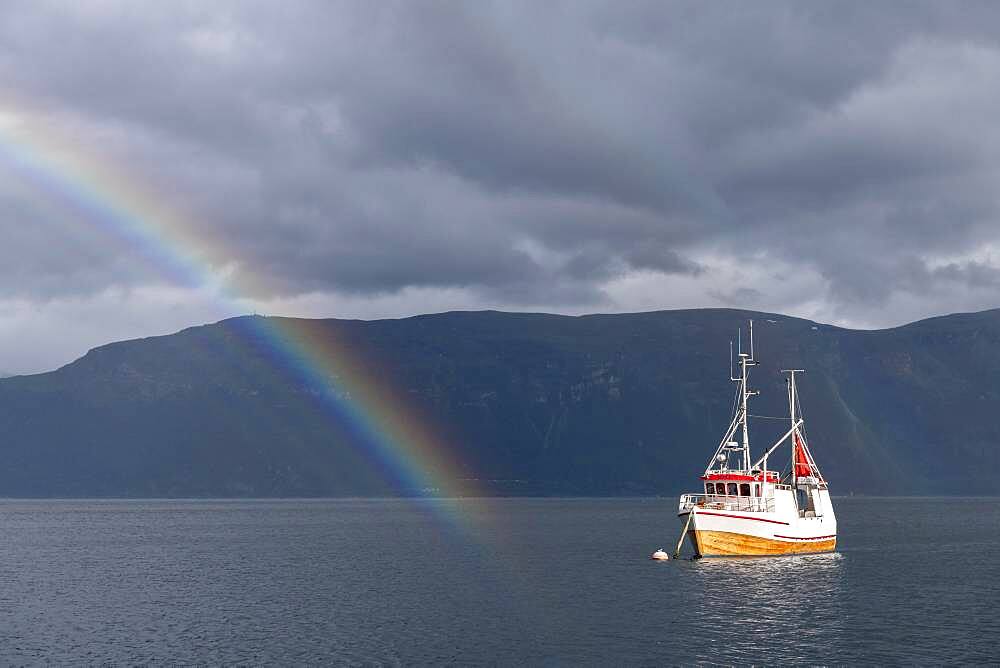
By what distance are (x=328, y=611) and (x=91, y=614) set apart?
65.5 ft

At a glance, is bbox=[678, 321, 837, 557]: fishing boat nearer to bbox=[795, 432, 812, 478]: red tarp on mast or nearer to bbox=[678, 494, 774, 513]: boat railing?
bbox=[678, 494, 774, 513]: boat railing

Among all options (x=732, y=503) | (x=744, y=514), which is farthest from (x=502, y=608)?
(x=732, y=503)

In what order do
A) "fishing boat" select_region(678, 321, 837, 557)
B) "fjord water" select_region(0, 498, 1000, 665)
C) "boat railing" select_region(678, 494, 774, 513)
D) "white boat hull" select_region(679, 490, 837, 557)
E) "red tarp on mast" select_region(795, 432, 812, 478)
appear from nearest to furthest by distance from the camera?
"fjord water" select_region(0, 498, 1000, 665)
"white boat hull" select_region(679, 490, 837, 557)
"fishing boat" select_region(678, 321, 837, 557)
"boat railing" select_region(678, 494, 774, 513)
"red tarp on mast" select_region(795, 432, 812, 478)

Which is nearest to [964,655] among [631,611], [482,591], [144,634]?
[631,611]

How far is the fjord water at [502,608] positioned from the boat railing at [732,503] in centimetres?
631

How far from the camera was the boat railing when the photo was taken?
121438mm

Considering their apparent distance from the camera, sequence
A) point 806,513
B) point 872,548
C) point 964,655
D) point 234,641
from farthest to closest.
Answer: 1. point 872,548
2. point 806,513
3. point 234,641
4. point 964,655

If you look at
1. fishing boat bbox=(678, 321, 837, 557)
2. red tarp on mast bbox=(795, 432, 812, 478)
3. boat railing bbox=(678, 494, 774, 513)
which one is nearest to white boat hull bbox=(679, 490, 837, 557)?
fishing boat bbox=(678, 321, 837, 557)

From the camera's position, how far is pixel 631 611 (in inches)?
3548

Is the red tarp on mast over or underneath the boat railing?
over

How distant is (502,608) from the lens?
94.9 metres

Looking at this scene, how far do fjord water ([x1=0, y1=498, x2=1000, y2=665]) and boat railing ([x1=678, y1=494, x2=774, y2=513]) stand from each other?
20.7 feet

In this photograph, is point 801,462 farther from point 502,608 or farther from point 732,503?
point 502,608

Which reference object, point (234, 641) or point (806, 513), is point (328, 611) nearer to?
point (234, 641)
